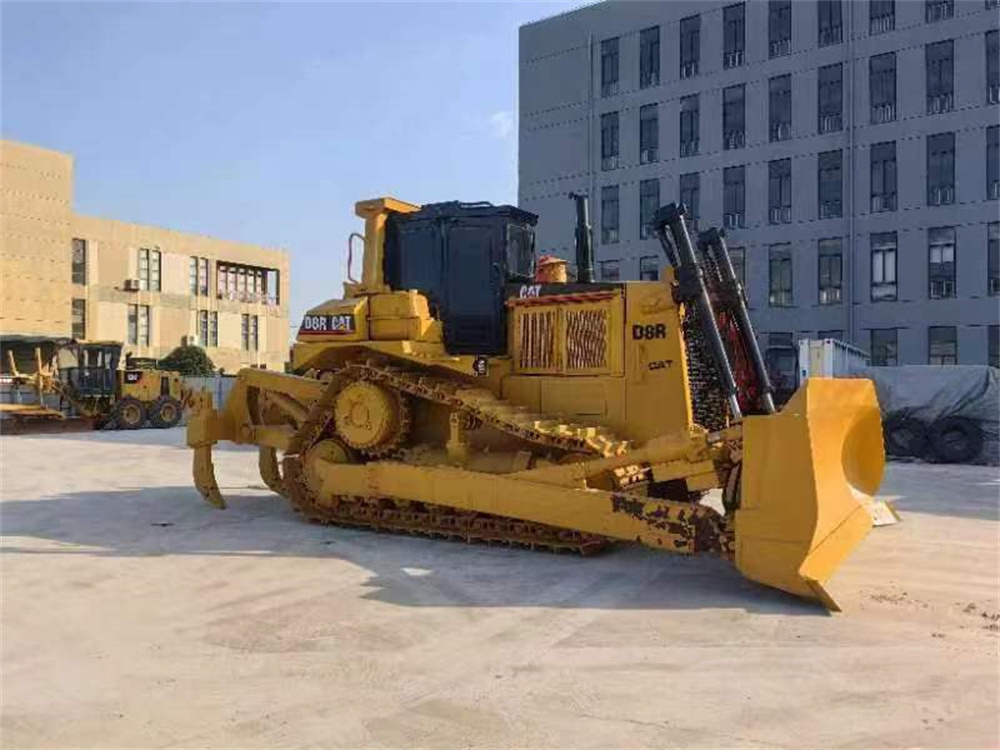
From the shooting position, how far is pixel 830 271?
3588 cm

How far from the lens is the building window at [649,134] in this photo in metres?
40.2

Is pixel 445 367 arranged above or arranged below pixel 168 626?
above

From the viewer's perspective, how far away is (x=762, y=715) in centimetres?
434

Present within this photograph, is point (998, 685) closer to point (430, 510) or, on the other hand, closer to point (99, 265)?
point (430, 510)

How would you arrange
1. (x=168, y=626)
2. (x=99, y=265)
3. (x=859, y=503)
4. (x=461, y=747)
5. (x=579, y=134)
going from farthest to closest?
(x=99, y=265) < (x=579, y=134) < (x=859, y=503) < (x=168, y=626) < (x=461, y=747)

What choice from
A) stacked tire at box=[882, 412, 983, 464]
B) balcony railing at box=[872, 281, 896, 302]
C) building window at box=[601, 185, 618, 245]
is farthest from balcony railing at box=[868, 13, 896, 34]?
stacked tire at box=[882, 412, 983, 464]

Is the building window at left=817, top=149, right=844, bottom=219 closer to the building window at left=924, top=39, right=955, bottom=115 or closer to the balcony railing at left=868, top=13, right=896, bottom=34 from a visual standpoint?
the building window at left=924, top=39, right=955, bottom=115

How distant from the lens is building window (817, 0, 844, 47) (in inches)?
1399

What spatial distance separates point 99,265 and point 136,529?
49.9 meters

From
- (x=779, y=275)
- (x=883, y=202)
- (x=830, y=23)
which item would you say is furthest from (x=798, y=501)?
(x=830, y=23)

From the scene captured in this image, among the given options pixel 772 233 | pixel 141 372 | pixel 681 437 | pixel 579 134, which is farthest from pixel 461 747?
pixel 579 134

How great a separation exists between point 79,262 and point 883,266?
44.2m

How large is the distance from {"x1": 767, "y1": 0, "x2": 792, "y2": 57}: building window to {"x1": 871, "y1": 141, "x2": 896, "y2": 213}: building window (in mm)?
5740

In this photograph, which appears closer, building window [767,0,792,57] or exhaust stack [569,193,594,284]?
exhaust stack [569,193,594,284]
